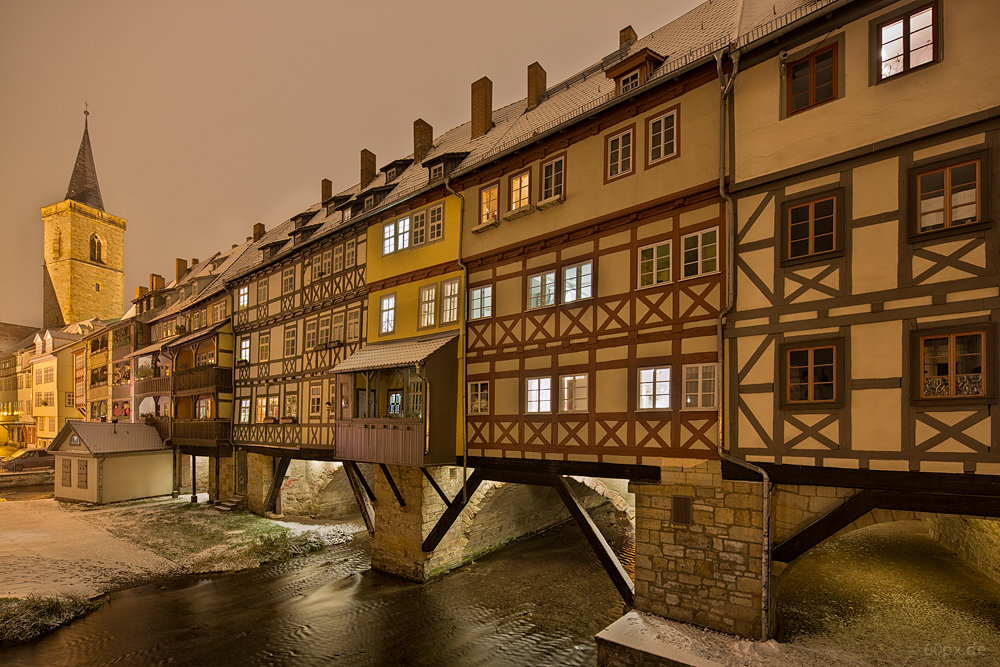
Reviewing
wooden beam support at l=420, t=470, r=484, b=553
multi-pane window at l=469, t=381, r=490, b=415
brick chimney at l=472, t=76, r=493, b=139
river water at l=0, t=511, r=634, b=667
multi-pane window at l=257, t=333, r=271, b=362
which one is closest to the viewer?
river water at l=0, t=511, r=634, b=667

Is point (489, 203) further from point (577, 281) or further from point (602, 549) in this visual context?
point (602, 549)

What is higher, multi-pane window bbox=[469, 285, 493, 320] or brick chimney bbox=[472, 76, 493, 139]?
brick chimney bbox=[472, 76, 493, 139]

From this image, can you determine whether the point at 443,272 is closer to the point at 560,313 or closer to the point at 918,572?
the point at 560,313

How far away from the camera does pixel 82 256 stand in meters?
59.1

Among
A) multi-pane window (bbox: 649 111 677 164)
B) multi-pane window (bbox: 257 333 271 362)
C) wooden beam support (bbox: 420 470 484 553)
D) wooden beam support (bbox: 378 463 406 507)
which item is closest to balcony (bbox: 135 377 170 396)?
multi-pane window (bbox: 257 333 271 362)

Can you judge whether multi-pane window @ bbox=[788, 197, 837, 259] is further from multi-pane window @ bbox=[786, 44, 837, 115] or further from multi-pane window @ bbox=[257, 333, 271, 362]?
multi-pane window @ bbox=[257, 333, 271, 362]

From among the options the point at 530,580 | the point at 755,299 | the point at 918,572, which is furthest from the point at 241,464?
the point at 918,572

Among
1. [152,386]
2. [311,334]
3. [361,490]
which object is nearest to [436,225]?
[311,334]

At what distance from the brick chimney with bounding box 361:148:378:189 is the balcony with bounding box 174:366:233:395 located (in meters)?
11.3

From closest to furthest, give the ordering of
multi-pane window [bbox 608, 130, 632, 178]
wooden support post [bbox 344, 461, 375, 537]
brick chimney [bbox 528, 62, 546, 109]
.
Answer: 1. multi-pane window [bbox 608, 130, 632, 178]
2. brick chimney [bbox 528, 62, 546, 109]
3. wooden support post [bbox 344, 461, 375, 537]

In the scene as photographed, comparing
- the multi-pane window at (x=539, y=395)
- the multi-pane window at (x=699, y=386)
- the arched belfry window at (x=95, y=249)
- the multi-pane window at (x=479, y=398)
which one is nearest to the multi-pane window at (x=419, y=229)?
the multi-pane window at (x=479, y=398)

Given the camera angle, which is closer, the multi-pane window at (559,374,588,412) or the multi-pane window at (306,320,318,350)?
the multi-pane window at (559,374,588,412)

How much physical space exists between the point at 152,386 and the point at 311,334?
52.6 feet

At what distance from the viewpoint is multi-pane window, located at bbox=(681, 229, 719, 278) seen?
33.7 ft
